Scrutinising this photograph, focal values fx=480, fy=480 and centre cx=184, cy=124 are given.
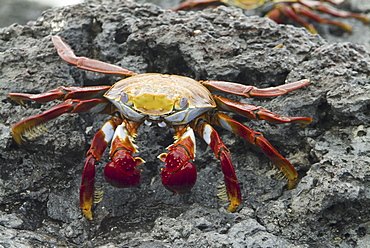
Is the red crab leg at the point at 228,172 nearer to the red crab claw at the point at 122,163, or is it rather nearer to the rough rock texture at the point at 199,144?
the rough rock texture at the point at 199,144

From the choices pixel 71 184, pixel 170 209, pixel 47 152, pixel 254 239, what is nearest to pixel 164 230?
pixel 170 209

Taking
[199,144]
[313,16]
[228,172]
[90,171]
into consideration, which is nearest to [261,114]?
[228,172]

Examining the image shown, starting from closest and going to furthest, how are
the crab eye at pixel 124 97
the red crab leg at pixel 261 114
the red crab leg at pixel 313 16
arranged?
the crab eye at pixel 124 97
the red crab leg at pixel 261 114
the red crab leg at pixel 313 16

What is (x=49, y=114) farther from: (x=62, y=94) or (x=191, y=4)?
(x=191, y=4)

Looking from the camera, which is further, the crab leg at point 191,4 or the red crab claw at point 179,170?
the crab leg at point 191,4

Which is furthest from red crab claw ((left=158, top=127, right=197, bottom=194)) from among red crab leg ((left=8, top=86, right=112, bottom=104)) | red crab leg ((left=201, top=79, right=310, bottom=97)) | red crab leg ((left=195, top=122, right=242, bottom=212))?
red crab leg ((left=8, top=86, right=112, bottom=104))

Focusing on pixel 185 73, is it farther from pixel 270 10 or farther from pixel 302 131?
pixel 270 10

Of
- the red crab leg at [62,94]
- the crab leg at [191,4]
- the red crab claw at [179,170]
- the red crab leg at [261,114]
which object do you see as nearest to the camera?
the red crab claw at [179,170]

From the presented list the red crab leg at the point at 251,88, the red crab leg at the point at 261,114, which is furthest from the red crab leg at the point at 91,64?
the red crab leg at the point at 261,114
